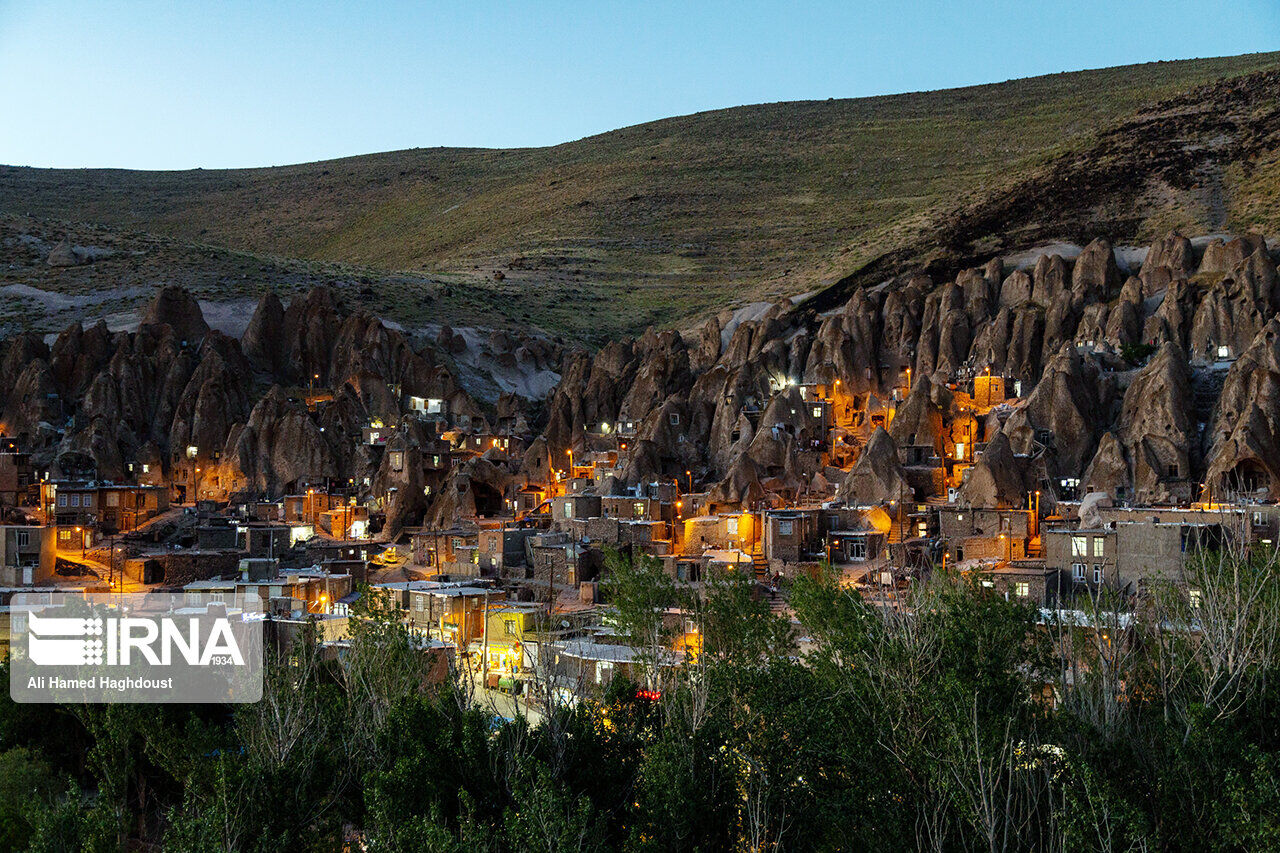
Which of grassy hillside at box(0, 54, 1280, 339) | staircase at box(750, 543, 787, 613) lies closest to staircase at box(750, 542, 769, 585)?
staircase at box(750, 543, 787, 613)

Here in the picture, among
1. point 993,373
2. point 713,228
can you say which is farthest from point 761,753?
point 713,228

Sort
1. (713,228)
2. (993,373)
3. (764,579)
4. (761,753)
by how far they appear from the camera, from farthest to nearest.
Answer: (713,228)
(993,373)
(764,579)
(761,753)

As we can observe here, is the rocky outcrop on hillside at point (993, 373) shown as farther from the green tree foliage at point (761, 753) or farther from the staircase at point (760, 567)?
the green tree foliage at point (761, 753)

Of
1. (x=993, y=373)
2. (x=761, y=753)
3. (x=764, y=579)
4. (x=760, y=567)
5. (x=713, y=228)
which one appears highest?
(x=713, y=228)

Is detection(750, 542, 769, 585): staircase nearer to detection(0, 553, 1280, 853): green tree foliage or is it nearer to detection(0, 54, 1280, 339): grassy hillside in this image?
detection(0, 553, 1280, 853): green tree foliage

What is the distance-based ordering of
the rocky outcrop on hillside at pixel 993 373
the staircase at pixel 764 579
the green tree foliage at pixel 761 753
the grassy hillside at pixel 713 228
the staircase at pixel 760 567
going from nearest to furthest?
the green tree foliage at pixel 761 753
the staircase at pixel 764 579
the staircase at pixel 760 567
the rocky outcrop on hillside at pixel 993 373
the grassy hillside at pixel 713 228

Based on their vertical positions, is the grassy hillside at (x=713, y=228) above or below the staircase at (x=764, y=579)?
above

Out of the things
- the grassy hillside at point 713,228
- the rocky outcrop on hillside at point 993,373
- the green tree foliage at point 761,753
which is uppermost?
the grassy hillside at point 713,228

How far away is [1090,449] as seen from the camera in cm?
7206

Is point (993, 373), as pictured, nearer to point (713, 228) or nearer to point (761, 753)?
point (761, 753)

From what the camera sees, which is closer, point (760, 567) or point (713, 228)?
point (760, 567)

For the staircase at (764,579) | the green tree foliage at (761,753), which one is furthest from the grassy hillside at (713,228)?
the green tree foliage at (761,753)

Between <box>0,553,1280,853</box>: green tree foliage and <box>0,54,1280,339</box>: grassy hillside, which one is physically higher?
<box>0,54,1280,339</box>: grassy hillside

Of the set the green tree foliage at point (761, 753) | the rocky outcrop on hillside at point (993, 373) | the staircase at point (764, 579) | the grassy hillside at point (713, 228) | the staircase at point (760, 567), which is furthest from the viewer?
the grassy hillside at point (713, 228)
